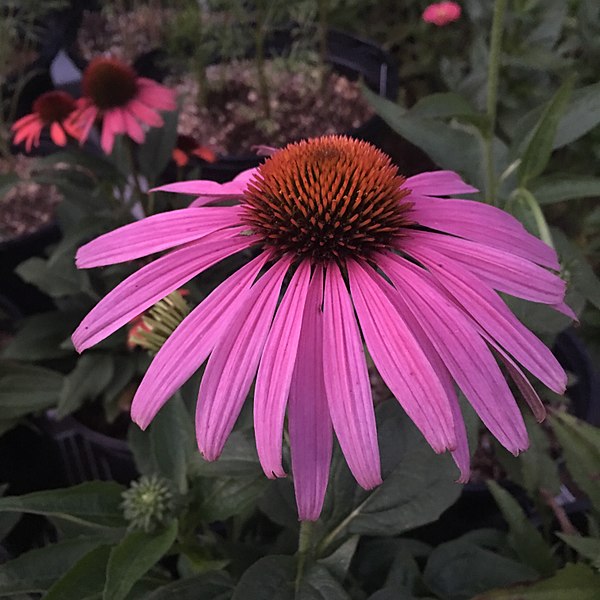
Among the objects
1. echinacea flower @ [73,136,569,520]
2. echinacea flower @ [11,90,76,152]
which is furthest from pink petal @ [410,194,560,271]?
echinacea flower @ [11,90,76,152]

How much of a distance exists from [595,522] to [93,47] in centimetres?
152

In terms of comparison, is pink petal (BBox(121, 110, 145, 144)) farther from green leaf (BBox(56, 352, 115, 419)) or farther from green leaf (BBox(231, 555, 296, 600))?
green leaf (BBox(231, 555, 296, 600))

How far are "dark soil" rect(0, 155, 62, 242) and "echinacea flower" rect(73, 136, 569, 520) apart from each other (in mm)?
827

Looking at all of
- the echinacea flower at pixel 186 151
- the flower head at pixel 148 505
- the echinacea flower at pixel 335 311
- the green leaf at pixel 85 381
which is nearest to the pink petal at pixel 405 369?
the echinacea flower at pixel 335 311

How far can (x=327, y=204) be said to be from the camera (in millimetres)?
396

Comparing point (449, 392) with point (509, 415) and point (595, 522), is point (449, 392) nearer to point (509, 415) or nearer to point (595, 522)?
point (509, 415)

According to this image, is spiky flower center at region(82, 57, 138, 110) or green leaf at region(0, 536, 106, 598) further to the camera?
spiky flower center at region(82, 57, 138, 110)

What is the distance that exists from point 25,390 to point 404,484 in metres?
0.49

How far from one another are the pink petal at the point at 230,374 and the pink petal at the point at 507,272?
112mm

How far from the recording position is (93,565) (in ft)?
1.39

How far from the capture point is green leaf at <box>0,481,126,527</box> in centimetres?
42

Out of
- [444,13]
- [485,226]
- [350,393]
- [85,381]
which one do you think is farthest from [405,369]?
[444,13]

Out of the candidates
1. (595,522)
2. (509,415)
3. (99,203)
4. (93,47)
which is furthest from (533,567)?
(93,47)

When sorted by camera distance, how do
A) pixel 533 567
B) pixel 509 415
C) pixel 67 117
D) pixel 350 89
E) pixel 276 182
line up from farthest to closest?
pixel 350 89 → pixel 67 117 → pixel 533 567 → pixel 276 182 → pixel 509 415
